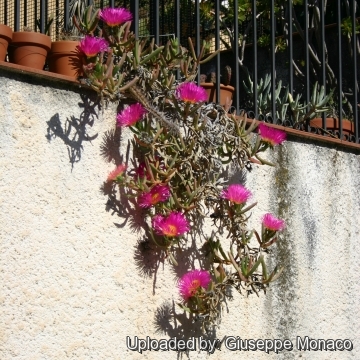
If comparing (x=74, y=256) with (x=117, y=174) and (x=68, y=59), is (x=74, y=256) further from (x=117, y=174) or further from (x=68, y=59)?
(x=68, y=59)

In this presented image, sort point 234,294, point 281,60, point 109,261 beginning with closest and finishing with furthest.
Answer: point 109,261
point 234,294
point 281,60

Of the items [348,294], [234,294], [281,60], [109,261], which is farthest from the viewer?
[281,60]

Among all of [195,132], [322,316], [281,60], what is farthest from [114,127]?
[281,60]

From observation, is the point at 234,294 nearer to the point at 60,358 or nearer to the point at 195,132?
the point at 195,132

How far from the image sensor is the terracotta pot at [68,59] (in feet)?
10.00

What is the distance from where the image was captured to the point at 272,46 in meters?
4.06

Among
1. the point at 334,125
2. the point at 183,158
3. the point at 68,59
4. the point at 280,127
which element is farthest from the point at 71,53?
the point at 334,125

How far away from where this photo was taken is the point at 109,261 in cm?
301

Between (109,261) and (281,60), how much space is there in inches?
141

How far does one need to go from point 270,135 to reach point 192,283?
780 mm

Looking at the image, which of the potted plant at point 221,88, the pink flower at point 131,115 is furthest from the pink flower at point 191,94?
the potted plant at point 221,88

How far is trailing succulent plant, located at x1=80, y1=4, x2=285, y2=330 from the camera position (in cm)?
308

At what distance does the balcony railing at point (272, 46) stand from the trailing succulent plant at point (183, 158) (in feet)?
0.76

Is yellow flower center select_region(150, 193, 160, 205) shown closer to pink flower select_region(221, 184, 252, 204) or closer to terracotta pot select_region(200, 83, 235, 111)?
pink flower select_region(221, 184, 252, 204)
